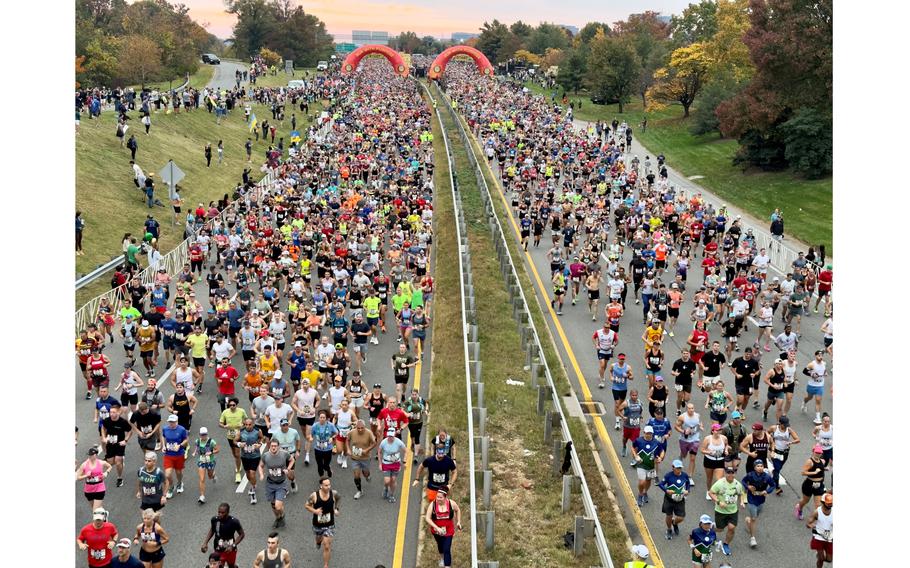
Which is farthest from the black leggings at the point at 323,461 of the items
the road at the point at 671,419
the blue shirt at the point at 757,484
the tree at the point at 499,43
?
the tree at the point at 499,43

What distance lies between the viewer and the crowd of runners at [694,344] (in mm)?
13328

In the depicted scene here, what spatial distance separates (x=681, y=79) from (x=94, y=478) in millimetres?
73503

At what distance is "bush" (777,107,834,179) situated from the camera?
46.7 m

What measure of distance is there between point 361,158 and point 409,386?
2752 cm

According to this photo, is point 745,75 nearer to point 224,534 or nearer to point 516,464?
point 516,464

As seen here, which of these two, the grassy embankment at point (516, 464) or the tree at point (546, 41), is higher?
the tree at point (546, 41)

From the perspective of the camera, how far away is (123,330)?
19.9 meters

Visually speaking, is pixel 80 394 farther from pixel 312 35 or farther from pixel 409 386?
pixel 312 35

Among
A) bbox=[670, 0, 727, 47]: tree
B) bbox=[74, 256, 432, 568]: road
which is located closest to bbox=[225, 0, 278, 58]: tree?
bbox=[670, 0, 727, 47]: tree

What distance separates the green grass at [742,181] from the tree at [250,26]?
101 metres

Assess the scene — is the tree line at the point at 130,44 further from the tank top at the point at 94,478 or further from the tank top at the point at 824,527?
the tank top at the point at 824,527

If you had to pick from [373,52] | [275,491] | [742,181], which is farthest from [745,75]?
[275,491]

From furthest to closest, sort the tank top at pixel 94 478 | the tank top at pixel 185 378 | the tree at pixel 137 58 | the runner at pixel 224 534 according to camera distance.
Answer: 1. the tree at pixel 137 58
2. the tank top at pixel 185 378
3. the tank top at pixel 94 478
4. the runner at pixel 224 534

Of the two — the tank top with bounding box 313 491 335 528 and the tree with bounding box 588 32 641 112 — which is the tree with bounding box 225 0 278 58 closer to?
the tree with bounding box 588 32 641 112
